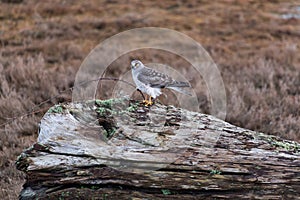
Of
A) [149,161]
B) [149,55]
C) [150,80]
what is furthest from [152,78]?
[149,55]

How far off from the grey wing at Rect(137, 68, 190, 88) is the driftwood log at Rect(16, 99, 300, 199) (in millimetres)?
334

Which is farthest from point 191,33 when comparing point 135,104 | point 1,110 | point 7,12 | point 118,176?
point 118,176

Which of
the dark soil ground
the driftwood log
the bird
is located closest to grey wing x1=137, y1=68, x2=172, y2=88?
the bird

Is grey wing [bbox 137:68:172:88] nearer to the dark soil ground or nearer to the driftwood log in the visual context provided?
the driftwood log

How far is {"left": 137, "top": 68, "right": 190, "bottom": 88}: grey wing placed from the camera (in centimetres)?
368

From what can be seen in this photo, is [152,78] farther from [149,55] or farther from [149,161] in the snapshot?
[149,55]

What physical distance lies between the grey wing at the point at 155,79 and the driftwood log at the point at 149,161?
0.33 metres

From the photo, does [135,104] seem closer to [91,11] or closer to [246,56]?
[246,56]

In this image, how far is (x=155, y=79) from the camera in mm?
3699

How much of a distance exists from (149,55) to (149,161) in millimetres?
7482

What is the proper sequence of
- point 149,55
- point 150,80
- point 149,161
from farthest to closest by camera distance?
point 149,55 → point 150,80 → point 149,161

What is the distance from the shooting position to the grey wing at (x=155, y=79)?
3676 mm

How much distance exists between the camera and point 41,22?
12.1 m

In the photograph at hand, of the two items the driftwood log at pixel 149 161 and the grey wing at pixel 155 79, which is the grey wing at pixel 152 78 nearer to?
the grey wing at pixel 155 79
